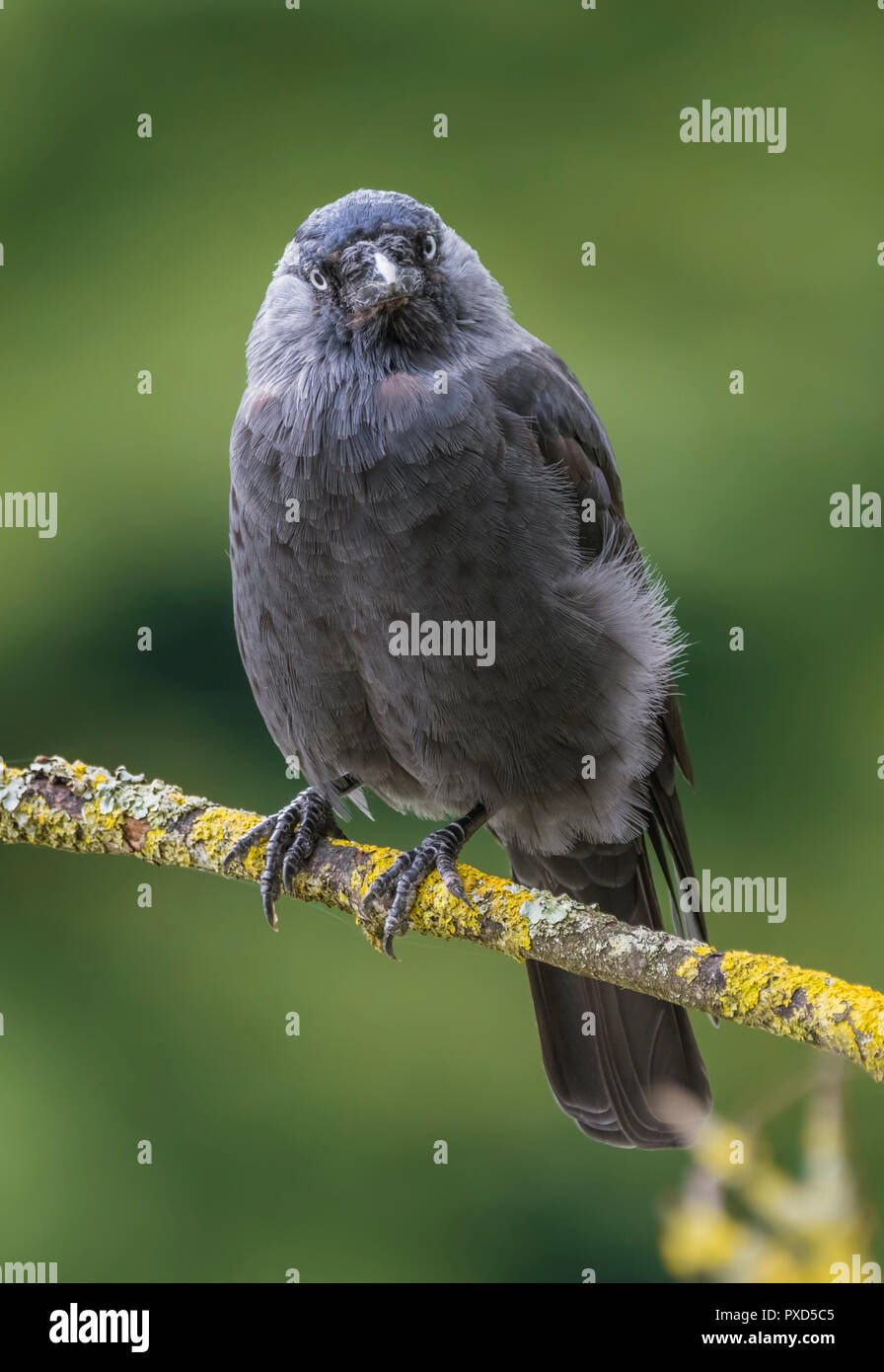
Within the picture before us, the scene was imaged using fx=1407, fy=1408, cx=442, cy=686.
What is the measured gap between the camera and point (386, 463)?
2.68 meters

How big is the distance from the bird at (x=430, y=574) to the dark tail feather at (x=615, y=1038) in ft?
0.53

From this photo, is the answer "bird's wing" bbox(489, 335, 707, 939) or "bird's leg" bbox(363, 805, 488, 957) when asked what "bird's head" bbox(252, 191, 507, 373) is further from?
"bird's leg" bbox(363, 805, 488, 957)

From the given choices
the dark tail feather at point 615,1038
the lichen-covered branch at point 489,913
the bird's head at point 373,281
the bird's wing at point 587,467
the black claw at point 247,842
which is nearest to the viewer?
the lichen-covered branch at point 489,913

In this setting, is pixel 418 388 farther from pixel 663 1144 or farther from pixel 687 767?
pixel 663 1144

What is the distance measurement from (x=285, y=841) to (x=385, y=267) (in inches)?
44.7

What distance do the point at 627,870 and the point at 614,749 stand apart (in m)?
0.44

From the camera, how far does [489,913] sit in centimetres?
238

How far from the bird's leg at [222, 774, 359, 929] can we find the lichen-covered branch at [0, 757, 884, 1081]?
0.8 inches

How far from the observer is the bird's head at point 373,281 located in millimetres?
2773

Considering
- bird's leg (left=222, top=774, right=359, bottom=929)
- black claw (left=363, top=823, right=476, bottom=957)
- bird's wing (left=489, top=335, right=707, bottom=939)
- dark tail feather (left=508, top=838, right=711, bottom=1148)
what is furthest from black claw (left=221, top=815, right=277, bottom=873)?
bird's wing (left=489, top=335, right=707, bottom=939)

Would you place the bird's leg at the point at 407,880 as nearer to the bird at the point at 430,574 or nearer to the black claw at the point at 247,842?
the bird at the point at 430,574

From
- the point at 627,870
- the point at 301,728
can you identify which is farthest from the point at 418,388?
the point at 627,870

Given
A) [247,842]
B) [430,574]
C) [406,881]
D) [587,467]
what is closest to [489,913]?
[406,881]

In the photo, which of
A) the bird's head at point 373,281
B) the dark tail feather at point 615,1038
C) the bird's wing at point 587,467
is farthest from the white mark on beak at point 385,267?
the dark tail feather at point 615,1038
